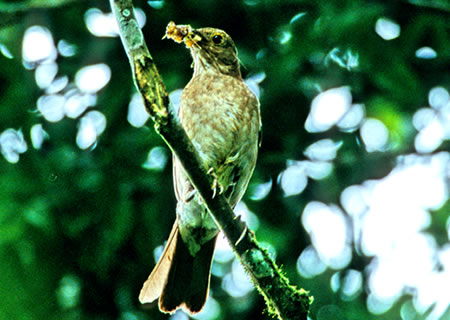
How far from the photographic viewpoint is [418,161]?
476 cm

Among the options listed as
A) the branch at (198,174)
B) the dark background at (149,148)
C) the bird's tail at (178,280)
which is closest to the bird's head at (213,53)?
the dark background at (149,148)

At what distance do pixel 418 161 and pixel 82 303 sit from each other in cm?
246

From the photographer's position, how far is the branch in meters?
2.42

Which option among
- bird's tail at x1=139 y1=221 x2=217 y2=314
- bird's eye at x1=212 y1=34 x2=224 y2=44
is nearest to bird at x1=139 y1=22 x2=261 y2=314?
bird's tail at x1=139 y1=221 x2=217 y2=314

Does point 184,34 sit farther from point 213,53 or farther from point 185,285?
point 185,285

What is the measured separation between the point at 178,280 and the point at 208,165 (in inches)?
24.1

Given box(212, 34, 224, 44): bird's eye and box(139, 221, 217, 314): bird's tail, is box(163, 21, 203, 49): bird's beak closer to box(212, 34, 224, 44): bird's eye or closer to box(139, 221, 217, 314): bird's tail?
box(212, 34, 224, 44): bird's eye

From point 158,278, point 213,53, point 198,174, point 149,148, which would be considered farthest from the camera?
point 149,148

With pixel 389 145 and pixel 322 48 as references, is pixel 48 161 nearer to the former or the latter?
pixel 322 48

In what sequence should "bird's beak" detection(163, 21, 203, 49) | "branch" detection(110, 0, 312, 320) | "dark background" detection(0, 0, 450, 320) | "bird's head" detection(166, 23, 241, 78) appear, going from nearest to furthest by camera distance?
"branch" detection(110, 0, 312, 320) → "bird's beak" detection(163, 21, 203, 49) → "bird's head" detection(166, 23, 241, 78) → "dark background" detection(0, 0, 450, 320)

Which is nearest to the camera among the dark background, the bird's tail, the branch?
the branch

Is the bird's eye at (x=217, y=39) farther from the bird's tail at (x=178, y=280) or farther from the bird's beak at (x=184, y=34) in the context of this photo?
the bird's tail at (x=178, y=280)

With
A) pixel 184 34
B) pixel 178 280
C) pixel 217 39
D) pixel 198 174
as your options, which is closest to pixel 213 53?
pixel 217 39

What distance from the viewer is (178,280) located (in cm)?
362
